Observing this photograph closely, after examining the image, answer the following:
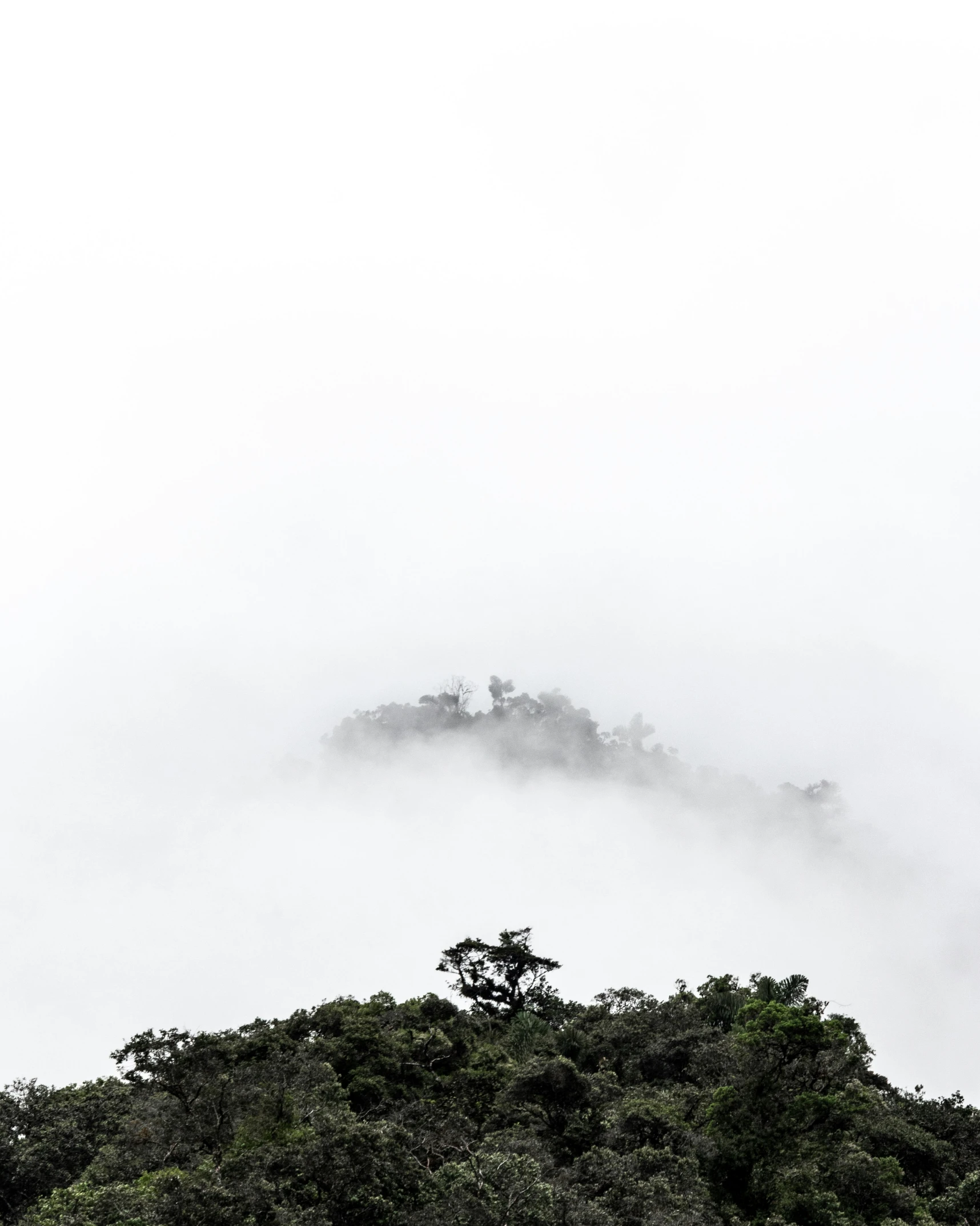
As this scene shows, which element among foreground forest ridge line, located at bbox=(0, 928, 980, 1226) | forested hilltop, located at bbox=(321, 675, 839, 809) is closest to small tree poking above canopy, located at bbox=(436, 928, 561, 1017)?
foreground forest ridge line, located at bbox=(0, 928, 980, 1226)

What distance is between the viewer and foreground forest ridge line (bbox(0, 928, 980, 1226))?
22.1m

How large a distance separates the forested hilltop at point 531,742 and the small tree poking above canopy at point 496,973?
136 metres

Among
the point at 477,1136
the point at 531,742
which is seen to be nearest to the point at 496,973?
the point at 477,1136

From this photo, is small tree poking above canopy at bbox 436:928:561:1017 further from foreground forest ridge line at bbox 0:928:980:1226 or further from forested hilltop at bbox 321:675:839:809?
forested hilltop at bbox 321:675:839:809

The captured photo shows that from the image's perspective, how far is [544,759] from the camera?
19612 cm

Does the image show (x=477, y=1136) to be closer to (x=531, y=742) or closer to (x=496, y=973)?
(x=496, y=973)

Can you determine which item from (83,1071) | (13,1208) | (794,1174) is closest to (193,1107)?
(13,1208)

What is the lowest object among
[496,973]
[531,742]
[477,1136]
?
[477,1136]

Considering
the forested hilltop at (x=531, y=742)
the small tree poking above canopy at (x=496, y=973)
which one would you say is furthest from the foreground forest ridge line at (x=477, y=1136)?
the forested hilltop at (x=531, y=742)

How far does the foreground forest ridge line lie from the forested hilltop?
6029 inches

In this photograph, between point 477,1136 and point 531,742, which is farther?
point 531,742

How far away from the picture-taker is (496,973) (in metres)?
58.4

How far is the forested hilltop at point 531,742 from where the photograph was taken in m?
194

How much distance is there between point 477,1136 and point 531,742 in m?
168
